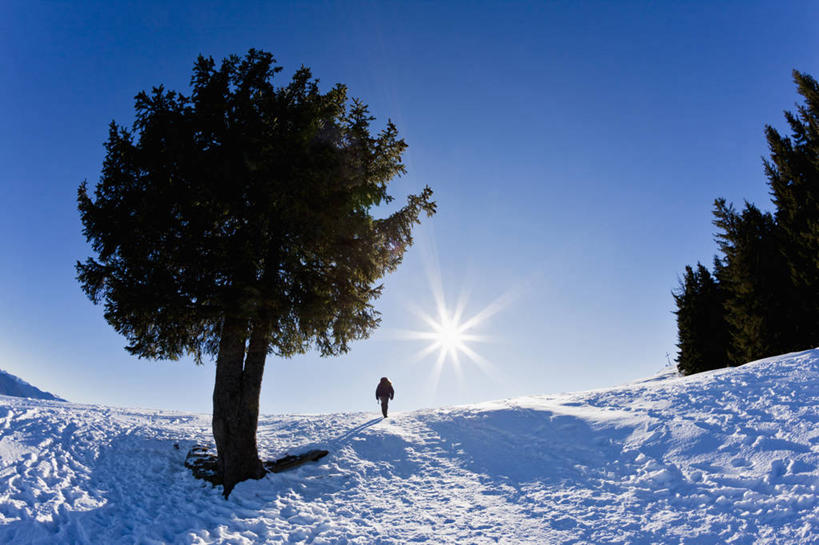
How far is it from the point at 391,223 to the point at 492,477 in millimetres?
7219

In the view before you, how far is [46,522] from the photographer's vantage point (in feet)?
18.0

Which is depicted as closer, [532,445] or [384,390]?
[532,445]

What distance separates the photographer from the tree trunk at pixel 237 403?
28.8 ft

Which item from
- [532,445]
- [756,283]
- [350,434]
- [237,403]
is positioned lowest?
[350,434]

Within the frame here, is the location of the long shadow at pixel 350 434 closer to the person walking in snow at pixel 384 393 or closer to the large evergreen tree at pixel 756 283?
the person walking in snow at pixel 384 393

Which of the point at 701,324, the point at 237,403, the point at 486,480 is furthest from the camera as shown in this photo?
the point at 701,324

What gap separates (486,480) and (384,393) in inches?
339

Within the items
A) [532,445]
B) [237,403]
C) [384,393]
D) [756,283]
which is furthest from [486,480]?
[756,283]

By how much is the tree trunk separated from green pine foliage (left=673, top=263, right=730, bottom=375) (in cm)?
3362

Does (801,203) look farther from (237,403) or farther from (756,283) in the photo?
(237,403)

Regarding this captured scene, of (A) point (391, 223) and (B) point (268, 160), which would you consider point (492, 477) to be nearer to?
(A) point (391, 223)

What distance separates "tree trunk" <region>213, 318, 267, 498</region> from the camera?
8766 millimetres

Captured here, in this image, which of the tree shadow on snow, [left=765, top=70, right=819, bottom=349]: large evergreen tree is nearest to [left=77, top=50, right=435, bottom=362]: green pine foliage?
the tree shadow on snow

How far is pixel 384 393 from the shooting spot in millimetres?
16656
